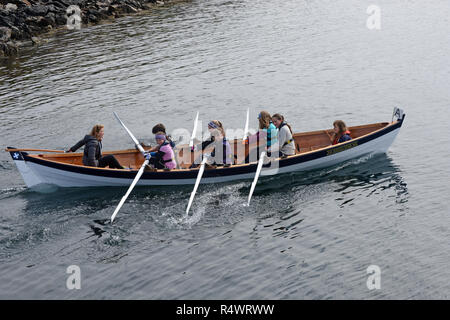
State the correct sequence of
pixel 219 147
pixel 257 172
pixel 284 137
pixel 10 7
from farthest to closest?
pixel 10 7 → pixel 284 137 → pixel 219 147 → pixel 257 172

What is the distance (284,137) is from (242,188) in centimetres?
223

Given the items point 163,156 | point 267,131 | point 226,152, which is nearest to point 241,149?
point 267,131

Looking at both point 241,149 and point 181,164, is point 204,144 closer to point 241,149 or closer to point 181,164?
point 181,164

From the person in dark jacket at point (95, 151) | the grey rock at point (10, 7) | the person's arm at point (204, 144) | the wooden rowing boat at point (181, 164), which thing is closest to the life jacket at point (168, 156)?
the wooden rowing boat at point (181, 164)

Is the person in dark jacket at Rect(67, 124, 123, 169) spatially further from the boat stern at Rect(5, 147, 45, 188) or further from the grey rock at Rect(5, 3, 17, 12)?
the grey rock at Rect(5, 3, 17, 12)

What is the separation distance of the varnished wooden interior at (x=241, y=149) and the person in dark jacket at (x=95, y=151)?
906 millimetres

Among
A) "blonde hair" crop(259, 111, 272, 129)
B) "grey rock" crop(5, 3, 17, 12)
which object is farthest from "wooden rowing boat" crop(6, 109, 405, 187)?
"grey rock" crop(5, 3, 17, 12)

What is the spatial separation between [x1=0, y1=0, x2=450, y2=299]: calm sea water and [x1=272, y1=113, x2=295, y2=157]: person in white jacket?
3.15ft

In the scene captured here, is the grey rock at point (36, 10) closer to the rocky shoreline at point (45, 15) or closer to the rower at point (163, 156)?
the rocky shoreline at point (45, 15)

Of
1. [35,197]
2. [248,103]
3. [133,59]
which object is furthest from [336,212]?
[133,59]

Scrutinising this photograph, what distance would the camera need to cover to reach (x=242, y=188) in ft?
59.3

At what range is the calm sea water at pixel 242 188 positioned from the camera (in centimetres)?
1341

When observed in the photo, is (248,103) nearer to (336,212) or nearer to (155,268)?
(336,212)

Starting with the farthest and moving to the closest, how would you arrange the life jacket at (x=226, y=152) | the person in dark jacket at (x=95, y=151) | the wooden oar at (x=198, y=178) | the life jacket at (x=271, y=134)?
the life jacket at (x=271, y=134)
the life jacket at (x=226, y=152)
the person in dark jacket at (x=95, y=151)
the wooden oar at (x=198, y=178)
